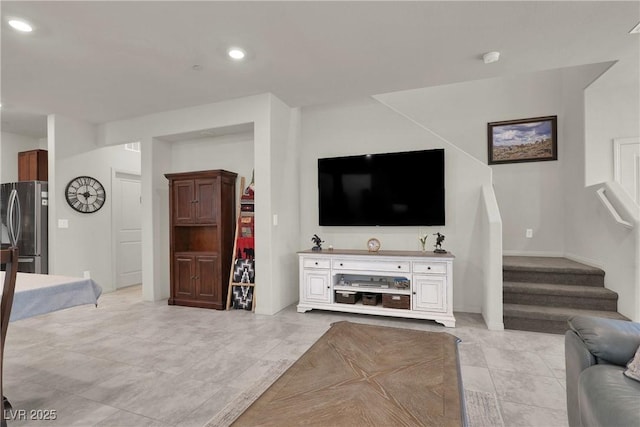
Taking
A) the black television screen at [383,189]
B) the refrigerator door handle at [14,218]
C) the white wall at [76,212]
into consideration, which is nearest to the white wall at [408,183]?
the black television screen at [383,189]

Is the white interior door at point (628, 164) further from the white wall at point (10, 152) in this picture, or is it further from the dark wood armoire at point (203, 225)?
the white wall at point (10, 152)

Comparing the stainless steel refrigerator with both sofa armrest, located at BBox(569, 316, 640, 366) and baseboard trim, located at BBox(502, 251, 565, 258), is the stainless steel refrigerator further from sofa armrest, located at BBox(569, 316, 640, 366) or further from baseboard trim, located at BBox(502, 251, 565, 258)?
baseboard trim, located at BBox(502, 251, 565, 258)

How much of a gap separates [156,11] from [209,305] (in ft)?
10.9

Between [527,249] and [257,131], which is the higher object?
[257,131]

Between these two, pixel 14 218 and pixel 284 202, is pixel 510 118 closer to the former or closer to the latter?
pixel 284 202

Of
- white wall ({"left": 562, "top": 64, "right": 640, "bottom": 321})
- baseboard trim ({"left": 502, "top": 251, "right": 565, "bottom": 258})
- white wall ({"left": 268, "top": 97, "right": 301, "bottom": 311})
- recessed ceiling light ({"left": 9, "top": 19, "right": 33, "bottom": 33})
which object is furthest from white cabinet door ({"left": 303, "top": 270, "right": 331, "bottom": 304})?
recessed ceiling light ({"left": 9, "top": 19, "right": 33, "bottom": 33})

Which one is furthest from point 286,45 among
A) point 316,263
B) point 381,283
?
point 381,283

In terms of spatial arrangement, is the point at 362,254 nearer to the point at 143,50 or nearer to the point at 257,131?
the point at 257,131

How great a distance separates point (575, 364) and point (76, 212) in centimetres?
595

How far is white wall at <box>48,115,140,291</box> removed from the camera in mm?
4402

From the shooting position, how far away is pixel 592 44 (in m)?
2.71

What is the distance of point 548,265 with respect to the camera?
12.0 feet

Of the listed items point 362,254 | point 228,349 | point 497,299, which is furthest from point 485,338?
point 228,349

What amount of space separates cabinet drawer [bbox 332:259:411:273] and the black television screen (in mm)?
596
